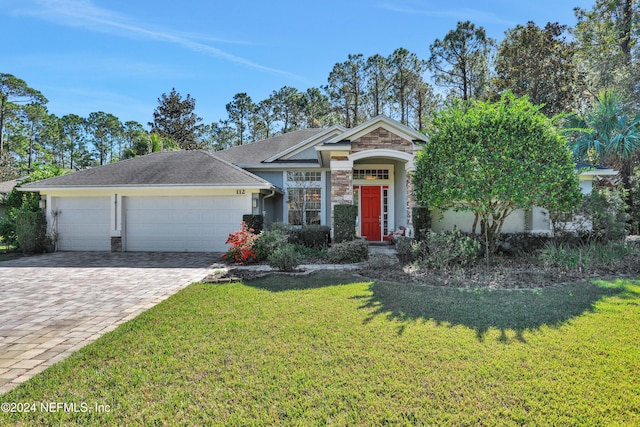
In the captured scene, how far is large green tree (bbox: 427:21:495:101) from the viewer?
22.0m

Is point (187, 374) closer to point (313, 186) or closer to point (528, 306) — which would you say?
point (528, 306)

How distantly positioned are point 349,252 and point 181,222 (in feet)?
23.1

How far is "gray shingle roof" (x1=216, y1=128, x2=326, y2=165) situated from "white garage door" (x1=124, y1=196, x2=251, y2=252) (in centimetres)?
356

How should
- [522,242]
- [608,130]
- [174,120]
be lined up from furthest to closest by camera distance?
[174,120] → [608,130] → [522,242]

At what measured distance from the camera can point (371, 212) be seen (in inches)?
535

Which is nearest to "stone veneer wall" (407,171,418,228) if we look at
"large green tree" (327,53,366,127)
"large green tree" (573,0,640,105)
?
"large green tree" (573,0,640,105)

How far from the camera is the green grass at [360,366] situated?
8.70ft

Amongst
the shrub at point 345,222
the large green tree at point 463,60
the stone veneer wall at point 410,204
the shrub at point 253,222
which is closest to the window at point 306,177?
the shrub at point 253,222

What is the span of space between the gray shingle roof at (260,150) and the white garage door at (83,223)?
5916mm

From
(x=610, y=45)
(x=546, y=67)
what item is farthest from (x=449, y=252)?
(x=610, y=45)

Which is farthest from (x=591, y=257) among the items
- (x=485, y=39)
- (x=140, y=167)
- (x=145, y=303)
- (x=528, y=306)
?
(x=485, y=39)

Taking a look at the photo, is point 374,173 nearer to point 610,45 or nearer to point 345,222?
point 345,222

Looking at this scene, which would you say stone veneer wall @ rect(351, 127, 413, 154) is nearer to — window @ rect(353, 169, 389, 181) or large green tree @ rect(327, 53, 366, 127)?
window @ rect(353, 169, 389, 181)

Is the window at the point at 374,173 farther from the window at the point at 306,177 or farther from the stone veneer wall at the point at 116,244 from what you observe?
the stone veneer wall at the point at 116,244
